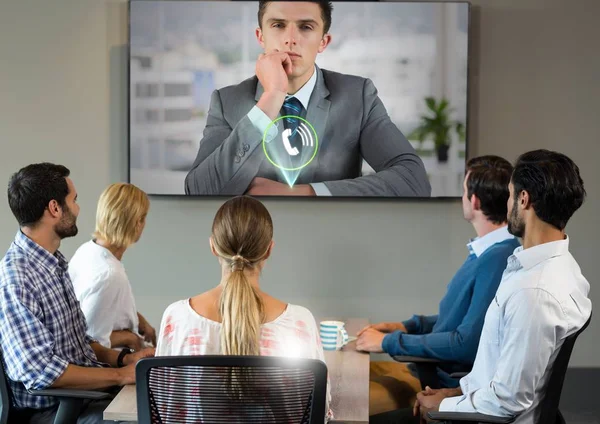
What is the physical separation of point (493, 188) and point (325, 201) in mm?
1335

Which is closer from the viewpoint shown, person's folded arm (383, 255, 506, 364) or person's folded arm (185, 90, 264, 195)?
person's folded arm (383, 255, 506, 364)

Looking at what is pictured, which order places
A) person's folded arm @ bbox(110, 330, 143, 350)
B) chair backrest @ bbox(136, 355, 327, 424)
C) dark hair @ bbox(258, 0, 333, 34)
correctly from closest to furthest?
chair backrest @ bbox(136, 355, 327, 424) < person's folded arm @ bbox(110, 330, 143, 350) < dark hair @ bbox(258, 0, 333, 34)

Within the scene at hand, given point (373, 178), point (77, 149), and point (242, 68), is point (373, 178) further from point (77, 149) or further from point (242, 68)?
point (77, 149)

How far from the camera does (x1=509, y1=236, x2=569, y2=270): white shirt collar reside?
85.7 inches

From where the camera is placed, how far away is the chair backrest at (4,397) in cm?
239

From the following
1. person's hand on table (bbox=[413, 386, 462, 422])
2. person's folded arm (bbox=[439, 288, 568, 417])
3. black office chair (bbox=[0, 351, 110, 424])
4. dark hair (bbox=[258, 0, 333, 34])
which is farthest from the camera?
dark hair (bbox=[258, 0, 333, 34])

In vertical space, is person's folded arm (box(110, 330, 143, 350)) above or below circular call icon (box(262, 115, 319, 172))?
below

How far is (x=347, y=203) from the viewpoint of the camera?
162 inches

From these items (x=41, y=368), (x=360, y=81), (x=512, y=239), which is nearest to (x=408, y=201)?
(x=360, y=81)

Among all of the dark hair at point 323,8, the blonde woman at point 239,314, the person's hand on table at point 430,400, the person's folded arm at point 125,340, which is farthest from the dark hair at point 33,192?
the dark hair at point 323,8

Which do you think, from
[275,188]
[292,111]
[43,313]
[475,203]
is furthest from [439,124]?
[43,313]

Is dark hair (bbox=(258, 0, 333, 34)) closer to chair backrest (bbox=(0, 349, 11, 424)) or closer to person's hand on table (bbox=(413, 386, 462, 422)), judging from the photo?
person's hand on table (bbox=(413, 386, 462, 422))

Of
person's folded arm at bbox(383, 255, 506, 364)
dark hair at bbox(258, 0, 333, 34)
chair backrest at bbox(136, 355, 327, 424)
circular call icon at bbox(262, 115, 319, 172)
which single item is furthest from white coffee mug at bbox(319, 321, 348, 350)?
dark hair at bbox(258, 0, 333, 34)

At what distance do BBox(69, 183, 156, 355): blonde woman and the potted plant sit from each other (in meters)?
1.58
